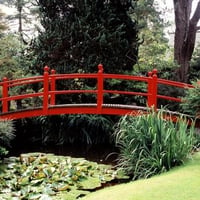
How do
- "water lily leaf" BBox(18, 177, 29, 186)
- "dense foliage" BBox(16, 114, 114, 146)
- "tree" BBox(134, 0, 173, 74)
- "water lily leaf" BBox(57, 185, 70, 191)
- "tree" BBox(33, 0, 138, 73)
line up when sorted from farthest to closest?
"tree" BBox(134, 0, 173, 74)
"dense foliage" BBox(16, 114, 114, 146)
"tree" BBox(33, 0, 138, 73)
"water lily leaf" BBox(18, 177, 29, 186)
"water lily leaf" BBox(57, 185, 70, 191)

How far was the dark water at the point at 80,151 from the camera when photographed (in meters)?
10.2

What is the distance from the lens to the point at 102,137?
38.6 ft

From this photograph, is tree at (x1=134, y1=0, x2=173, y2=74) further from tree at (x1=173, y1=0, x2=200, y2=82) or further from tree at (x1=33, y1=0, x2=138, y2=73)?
tree at (x1=33, y1=0, x2=138, y2=73)

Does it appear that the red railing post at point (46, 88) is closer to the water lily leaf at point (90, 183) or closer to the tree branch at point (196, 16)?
the water lily leaf at point (90, 183)

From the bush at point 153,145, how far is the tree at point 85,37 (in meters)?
4.04

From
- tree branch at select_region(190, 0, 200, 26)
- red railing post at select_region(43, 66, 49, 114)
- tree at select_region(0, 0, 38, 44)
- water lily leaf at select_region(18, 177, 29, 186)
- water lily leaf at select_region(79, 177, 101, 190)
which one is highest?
tree at select_region(0, 0, 38, 44)

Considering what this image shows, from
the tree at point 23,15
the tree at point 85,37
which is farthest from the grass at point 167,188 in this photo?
the tree at point 23,15

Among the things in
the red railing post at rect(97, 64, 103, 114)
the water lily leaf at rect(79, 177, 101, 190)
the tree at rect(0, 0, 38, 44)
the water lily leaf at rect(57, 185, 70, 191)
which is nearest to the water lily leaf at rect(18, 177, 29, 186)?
the water lily leaf at rect(57, 185, 70, 191)

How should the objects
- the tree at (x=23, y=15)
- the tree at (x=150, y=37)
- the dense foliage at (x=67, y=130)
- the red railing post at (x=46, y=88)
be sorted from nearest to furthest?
the red railing post at (x=46, y=88)
the dense foliage at (x=67, y=130)
the tree at (x=150, y=37)
the tree at (x=23, y=15)

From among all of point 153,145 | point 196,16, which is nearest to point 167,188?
point 153,145

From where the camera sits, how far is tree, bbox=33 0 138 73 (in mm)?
11492

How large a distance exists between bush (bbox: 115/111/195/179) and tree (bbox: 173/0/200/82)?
547 centimetres

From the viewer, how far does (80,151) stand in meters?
10.9

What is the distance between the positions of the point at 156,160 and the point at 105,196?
5.40 ft
